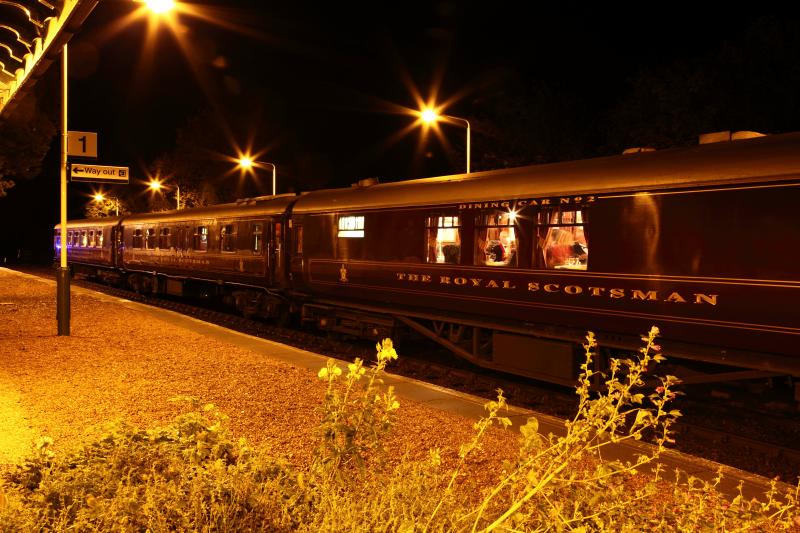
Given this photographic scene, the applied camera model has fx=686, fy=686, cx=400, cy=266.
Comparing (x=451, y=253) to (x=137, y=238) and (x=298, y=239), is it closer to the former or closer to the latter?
(x=298, y=239)

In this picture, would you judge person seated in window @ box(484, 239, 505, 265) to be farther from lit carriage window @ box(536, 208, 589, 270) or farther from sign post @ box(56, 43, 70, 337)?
sign post @ box(56, 43, 70, 337)

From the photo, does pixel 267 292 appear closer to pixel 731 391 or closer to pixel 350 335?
pixel 350 335

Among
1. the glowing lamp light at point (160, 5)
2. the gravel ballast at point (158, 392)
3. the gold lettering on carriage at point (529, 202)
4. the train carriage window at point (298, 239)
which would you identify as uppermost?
the glowing lamp light at point (160, 5)

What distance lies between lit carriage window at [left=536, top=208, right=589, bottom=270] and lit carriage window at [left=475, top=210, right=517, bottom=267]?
1.58 ft

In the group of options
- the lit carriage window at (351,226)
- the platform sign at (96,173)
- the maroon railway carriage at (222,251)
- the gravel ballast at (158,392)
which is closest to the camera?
the gravel ballast at (158,392)

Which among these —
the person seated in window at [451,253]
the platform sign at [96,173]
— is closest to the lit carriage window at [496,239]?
the person seated in window at [451,253]

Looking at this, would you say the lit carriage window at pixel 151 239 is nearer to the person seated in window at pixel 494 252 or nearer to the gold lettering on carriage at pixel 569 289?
the gold lettering on carriage at pixel 569 289

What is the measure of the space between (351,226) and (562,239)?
5260 millimetres

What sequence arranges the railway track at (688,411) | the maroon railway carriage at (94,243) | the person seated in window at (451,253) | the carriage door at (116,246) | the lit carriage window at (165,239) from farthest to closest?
the maroon railway carriage at (94,243), the carriage door at (116,246), the lit carriage window at (165,239), the person seated in window at (451,253), the railway track at (688,411)

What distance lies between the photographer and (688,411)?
916 cm

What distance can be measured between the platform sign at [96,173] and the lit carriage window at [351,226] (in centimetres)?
434

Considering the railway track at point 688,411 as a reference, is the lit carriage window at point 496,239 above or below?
above

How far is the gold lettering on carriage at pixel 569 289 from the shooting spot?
7824 millimetres

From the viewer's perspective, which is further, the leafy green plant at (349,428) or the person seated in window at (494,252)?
the person seated in window at (494,252)
